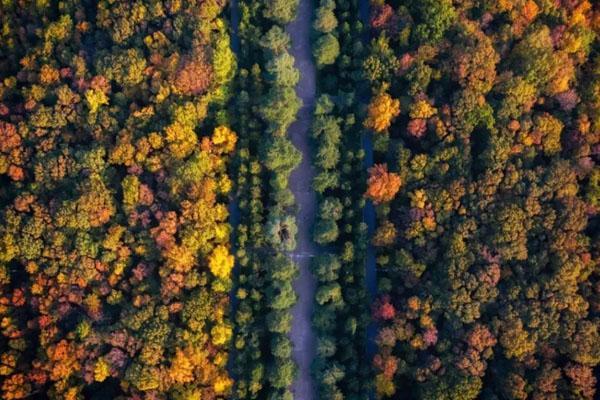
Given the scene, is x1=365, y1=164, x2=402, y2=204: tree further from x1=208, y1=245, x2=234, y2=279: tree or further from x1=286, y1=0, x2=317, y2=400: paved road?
x1=208, y1=245, x2=234, y2=279: tree

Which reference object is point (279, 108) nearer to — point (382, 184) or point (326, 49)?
point (326, 49)

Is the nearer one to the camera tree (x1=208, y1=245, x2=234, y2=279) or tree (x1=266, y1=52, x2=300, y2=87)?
tree (x1=208, y1=245, x2=234, y2=279)

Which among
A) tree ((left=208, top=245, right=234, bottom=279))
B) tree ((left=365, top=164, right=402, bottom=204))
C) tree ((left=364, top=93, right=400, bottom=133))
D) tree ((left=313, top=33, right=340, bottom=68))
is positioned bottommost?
tree ((left=208, top=245, right=234, bottom=279))

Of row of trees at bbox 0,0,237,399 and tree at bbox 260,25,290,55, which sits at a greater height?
tree at bbox 260,25,290,55

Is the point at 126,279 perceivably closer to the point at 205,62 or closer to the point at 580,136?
the point at 205,62

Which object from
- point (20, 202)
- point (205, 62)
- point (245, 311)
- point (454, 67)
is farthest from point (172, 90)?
point (454, 67)

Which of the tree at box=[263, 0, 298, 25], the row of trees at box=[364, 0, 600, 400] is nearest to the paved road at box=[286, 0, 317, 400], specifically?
the tree at box=[263, 0, 298, 25]
